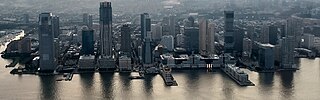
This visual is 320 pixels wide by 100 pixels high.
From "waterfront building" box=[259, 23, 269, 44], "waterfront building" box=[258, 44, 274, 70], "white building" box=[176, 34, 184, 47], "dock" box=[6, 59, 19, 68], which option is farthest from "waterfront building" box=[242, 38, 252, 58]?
"dock" box=[6, 59, 19, 68]

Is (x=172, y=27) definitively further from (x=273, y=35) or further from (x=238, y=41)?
(x=273, y=35)

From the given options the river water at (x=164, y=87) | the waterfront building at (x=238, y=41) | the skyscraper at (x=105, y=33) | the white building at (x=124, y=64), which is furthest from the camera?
the waterfront building at (x=238, y=41)

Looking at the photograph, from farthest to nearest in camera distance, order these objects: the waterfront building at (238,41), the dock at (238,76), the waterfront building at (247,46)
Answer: the waterfront building at (238,41), the waterfront building at (247,46), the dock at (238,76)

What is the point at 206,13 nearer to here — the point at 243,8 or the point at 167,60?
the point at 243,8

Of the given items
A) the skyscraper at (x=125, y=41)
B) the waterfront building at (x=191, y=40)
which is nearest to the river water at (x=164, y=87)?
the skyscraper at (x=125, y=41)

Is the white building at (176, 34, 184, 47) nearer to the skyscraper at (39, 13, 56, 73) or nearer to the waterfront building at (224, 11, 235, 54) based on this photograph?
the waterfront building at (224, 11, 235, 54)

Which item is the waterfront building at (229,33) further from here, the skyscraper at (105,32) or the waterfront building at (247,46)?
the skyscraper at (105,32)

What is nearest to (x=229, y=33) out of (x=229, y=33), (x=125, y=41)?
(x=229, y=33)
